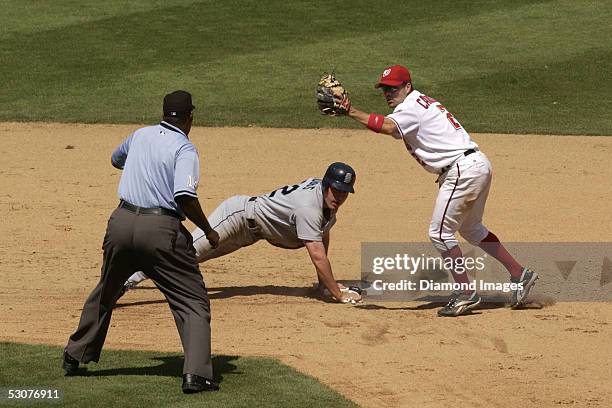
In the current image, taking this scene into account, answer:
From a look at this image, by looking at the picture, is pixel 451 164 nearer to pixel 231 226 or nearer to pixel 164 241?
pixel 231 226

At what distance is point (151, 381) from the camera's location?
779 cm

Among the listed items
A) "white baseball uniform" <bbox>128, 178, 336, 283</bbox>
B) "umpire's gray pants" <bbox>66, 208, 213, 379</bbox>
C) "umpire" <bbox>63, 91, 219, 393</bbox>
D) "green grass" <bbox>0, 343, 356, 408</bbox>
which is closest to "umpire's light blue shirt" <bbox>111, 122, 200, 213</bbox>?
"umpire" <bbox>63, 91, 219, 393</bbox>

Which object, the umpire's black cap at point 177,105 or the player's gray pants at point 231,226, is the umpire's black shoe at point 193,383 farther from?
the player's gray pants at point 231,226

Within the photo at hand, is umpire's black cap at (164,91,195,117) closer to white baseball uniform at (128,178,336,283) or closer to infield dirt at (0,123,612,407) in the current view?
infield dirt at (0,123,612,407)

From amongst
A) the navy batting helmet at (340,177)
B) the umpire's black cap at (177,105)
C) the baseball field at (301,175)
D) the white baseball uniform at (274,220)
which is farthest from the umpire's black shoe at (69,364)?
the navy batting helmet at (340,177)

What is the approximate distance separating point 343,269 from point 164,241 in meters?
3.83

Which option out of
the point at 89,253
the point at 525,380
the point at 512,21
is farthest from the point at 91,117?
the point at 525,380

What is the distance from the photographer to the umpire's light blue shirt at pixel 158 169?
755 cm

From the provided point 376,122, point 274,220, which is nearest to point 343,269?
point 274,220

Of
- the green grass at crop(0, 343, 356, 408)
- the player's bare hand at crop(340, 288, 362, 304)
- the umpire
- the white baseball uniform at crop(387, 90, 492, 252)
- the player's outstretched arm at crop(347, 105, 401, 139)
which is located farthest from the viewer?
the player's bare hand at crop(340, 288, 362, 304)

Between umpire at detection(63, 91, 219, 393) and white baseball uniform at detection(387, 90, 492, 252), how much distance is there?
91.8 inches

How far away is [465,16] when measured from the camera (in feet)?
73.1

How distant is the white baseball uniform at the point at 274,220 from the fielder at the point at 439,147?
797 millimetres

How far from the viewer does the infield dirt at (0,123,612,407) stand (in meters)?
8.25
